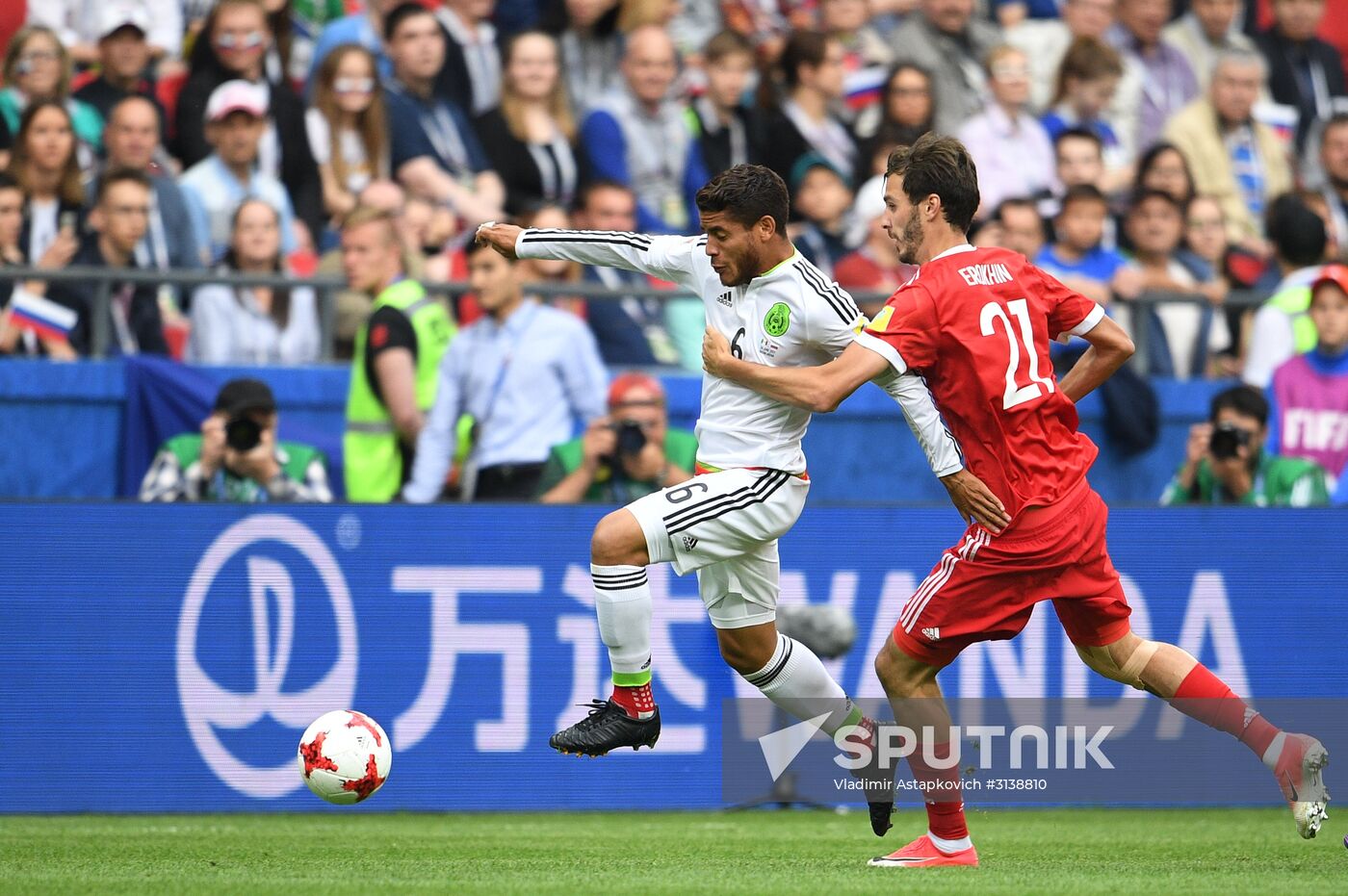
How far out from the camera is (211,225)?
12.1m

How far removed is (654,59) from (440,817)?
566cm

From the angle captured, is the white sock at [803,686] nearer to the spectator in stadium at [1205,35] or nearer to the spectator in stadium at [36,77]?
the spectator in stadium at [36,77]

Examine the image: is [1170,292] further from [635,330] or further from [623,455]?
[623,455]

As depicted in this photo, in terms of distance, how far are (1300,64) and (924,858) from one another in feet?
34.5

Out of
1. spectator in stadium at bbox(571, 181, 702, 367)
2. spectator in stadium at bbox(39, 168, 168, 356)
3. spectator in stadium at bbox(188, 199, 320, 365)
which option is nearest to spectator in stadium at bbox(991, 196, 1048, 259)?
spectator in stadium at bbox(571, 181, 702, 367)

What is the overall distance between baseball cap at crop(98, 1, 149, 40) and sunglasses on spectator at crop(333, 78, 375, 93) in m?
1.35

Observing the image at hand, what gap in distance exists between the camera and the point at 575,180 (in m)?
13.1

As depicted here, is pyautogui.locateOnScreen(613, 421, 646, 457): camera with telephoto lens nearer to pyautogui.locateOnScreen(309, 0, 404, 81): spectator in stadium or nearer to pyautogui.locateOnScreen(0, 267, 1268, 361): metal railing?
pyautogui.locateOnScreen(0, 267, 1268, 361): metal railing

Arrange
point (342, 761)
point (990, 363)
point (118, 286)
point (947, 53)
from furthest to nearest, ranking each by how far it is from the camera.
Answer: point (947, 53), point (118, 286), point (342, 761), point (990, 363)

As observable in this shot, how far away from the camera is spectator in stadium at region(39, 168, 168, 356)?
11.2m

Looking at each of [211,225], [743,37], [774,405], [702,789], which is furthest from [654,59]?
[774,405]

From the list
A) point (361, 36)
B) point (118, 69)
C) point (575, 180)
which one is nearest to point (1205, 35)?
point (575, 180)

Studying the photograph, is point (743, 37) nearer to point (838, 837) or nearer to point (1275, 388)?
point (1275, 388)
